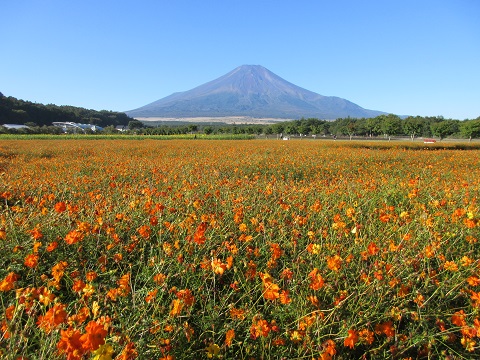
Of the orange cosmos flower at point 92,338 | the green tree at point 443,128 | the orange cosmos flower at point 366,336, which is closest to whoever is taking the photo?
the orange cosmos flower at point 92,338

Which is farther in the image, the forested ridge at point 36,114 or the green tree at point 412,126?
the forested ridge at point 36,114

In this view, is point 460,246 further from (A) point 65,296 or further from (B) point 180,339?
(A) point 65,296

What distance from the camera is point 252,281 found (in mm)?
2104

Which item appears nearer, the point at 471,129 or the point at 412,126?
the point at 471,129

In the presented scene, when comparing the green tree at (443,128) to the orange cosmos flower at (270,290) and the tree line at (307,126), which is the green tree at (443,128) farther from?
the orange cosmos flower at (270,290)

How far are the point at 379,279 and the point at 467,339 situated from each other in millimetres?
462

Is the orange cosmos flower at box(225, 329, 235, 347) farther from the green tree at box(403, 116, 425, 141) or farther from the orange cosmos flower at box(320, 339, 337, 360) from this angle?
the green tree at box(403, 116, 425, 141)

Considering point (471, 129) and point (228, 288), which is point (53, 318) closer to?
point (228, 288)

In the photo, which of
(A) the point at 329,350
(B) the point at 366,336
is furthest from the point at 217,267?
(B) the point at 366,336

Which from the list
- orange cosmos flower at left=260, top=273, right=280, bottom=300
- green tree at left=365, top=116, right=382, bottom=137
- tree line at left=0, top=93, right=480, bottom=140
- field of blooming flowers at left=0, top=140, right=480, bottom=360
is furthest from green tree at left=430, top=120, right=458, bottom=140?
orange cosmos flower at left=260, top=273, right=280, bottom=300

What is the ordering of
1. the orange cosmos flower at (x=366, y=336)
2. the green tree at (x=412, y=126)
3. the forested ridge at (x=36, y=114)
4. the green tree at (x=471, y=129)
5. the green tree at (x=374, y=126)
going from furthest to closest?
the forested ridge at (x=36, y=114) < the green tree at (x=374, y=126) < the green tree at (x=412, y=126) < the green tree at (x=471, y=129) < the orange cosmos flower at (x=366, y=336)

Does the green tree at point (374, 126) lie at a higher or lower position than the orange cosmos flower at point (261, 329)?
higher

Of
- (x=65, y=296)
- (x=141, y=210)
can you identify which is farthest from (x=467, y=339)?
(x=141, y=210)

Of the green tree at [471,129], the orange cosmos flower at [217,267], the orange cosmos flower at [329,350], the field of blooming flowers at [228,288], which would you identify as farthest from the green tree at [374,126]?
the orange cosmos flower at [329,350]
